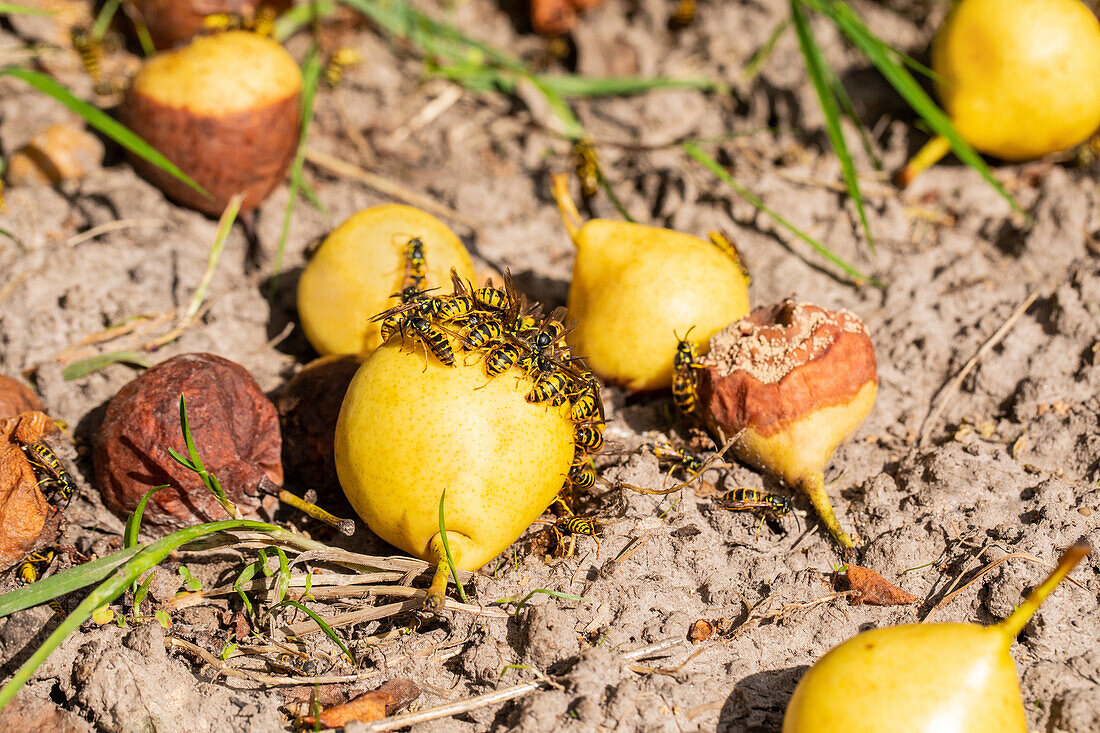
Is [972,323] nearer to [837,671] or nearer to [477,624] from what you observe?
[837,671]

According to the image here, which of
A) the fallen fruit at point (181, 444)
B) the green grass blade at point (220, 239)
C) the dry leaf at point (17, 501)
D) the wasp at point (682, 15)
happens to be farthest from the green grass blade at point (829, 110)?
the dry leaf at point (17, 501)

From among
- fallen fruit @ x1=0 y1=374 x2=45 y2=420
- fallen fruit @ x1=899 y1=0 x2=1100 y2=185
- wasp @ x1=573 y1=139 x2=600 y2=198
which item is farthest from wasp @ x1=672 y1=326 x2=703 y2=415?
fallen fruit @ x1=0 y1=374 x2=45 y2=420

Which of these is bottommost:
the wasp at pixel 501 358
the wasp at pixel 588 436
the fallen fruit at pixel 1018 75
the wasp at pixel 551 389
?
the wasp at pixel 588 436

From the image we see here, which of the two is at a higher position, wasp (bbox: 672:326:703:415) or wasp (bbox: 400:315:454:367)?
wasp (bbox: 400:315:454:367)

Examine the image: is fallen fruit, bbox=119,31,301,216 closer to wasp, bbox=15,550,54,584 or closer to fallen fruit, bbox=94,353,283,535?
fallen fruit, bbox=94,353,283,535

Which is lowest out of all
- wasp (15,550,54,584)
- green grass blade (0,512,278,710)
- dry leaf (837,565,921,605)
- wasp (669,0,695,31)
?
wasp (15,550,54,584)

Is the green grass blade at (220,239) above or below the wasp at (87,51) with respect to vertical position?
below

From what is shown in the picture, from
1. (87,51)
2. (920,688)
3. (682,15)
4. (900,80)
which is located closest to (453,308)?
(920,688)

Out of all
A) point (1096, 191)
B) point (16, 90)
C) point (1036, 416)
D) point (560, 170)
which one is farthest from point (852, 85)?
point (16, 90)

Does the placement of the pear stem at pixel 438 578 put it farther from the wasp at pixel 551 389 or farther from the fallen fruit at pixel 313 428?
the fallen fruit at pixel 313 428
